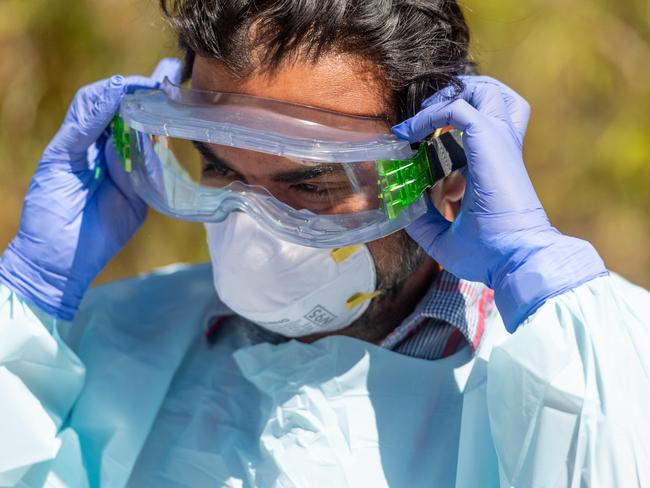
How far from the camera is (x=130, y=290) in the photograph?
1.86 meters

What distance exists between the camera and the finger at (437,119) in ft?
4.40

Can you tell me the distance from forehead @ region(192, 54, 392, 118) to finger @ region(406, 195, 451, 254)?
0.19 m

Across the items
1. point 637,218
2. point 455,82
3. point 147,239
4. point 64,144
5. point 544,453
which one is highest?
point 455,82

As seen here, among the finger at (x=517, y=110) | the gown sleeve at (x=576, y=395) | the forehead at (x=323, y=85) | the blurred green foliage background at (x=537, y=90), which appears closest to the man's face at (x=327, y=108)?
the forehead at (x=323, y=85)

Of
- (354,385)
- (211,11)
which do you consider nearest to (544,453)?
(354,385)

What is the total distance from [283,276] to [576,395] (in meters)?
0.53

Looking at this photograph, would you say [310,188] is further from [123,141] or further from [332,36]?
[123,141]

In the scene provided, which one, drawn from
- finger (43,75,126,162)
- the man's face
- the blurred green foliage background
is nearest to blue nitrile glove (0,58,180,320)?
finger (43,75,126,162)

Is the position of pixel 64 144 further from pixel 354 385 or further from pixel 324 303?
pixel 354 385

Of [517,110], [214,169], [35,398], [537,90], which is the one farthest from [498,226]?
[537,90]

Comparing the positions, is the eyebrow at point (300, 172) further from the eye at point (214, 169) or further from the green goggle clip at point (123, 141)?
the green goggle clip at point (123, 141)

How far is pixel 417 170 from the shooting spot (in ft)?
4.58

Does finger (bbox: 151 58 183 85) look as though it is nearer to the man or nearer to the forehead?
the man

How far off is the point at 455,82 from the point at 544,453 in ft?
2.16
